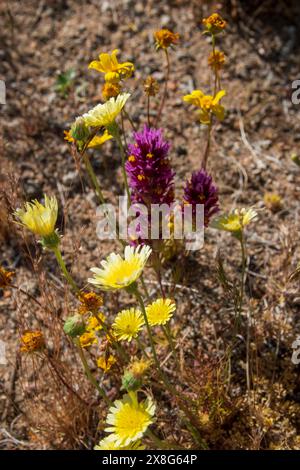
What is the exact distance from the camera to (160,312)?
1765mm

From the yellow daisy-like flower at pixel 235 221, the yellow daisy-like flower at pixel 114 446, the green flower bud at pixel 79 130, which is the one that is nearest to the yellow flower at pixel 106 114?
the green flower bud at pixel 79 130

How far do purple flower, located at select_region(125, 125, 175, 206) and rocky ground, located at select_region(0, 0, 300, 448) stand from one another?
32 centimetres

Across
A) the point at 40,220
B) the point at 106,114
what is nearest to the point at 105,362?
the point at 40,220

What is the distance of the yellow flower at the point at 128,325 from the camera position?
1.68 metres

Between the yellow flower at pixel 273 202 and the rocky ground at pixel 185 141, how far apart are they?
0.10 ft

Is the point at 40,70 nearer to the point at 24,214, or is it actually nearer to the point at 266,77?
the point at 266,77

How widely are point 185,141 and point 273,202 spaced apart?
0.59 m

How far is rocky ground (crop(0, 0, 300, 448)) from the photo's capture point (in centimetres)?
226

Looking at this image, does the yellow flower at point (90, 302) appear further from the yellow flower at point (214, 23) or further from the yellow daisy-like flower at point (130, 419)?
the yellow flower at point (214, 23)

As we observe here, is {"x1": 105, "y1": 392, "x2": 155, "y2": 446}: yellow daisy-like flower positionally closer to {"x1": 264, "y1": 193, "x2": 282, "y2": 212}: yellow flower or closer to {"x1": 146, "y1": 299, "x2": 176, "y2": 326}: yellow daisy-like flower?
{"x1": 146, "y1": 299, "x2": 176, "y2": 326}: yellow daisy-like flower

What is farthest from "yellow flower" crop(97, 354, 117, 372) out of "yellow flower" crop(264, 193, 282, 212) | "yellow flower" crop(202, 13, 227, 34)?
"yellow flower" crop(202, 13, 227, 34)

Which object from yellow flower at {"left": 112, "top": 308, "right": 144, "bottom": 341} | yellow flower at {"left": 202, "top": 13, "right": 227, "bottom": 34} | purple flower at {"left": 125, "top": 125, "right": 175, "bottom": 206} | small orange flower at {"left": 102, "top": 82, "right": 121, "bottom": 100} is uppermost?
yellow flower at {"left": 202, "top": 13, "right": 227, "bottom": 34}

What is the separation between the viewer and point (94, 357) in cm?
222

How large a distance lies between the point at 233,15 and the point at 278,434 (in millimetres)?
2312
